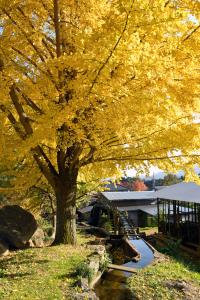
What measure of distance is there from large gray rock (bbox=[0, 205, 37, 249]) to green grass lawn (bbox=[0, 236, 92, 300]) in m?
0.59

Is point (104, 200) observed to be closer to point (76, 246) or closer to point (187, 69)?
point (76, 246)

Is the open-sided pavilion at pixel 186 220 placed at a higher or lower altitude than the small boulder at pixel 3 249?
higher

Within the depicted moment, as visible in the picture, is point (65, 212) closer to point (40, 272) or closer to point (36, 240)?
point (36, 240)

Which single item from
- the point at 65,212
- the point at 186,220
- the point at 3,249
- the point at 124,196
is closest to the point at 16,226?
the point at 3,249

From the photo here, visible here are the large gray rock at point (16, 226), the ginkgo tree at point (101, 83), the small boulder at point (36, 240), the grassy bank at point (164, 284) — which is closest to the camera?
the ginkgo tree at point (101, 83)

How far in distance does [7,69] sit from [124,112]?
2.73 meters

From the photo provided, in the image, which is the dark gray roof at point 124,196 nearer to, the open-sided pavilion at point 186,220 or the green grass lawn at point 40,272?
the open-sided pavilion at point 186,220

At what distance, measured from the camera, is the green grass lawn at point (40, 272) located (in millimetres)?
6293

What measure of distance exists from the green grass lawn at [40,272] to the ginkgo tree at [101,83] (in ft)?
3.23

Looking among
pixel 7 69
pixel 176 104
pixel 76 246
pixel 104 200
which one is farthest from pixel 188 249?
pixel 104 200

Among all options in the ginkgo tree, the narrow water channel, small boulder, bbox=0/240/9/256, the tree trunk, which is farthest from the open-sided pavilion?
small boulder, bbox=0/240/9/256

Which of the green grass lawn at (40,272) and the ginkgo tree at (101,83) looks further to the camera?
the green grass lawn at (40,272)

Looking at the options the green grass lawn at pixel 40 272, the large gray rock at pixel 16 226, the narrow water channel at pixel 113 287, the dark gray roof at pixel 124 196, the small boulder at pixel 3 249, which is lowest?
the narrow water channel at pixel 113 287

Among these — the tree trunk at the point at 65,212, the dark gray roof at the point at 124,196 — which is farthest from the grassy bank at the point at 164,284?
the dark gray roof at the point at 124,196
